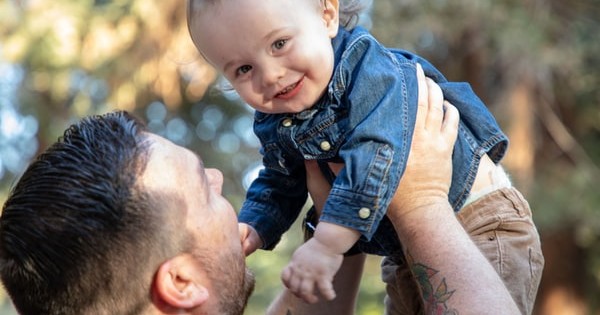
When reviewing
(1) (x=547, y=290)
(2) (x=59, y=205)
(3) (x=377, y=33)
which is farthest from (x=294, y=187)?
(1) (x=547, y=290)

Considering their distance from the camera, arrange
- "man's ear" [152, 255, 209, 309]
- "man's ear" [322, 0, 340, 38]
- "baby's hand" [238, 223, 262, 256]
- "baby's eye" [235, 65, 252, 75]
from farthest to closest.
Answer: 1. "baby's hand" [238, 223, 262, 256]
2. "man's ear" [322, 0, 340, 38]
3. "baby's eye" [235, 65, 252, 75]
4. "man's ear" [152, 255, 209, 309]

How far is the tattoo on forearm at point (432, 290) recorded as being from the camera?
2.50 metres

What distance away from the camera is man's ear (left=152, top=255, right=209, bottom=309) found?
2309mm

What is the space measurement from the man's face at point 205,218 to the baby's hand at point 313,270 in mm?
174

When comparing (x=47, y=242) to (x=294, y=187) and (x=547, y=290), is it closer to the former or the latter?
(x=294, y=187)

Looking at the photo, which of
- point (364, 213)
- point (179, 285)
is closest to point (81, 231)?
point (179, 285)

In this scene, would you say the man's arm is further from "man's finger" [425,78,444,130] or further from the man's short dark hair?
the man's short dark hair

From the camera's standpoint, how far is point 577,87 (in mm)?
9711

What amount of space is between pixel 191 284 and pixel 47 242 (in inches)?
15.8

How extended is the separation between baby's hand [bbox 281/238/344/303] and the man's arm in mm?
263

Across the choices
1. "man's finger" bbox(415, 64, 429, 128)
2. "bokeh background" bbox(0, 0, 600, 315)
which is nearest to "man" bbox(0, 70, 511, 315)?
"man's finger" bbox(415, 64, 429, 128)

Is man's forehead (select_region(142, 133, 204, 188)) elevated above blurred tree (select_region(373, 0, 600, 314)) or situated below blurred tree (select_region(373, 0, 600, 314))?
above

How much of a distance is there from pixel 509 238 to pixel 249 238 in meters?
0.81

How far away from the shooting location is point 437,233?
2.54 meters
